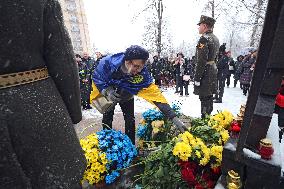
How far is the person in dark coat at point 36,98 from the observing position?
51.8 inches

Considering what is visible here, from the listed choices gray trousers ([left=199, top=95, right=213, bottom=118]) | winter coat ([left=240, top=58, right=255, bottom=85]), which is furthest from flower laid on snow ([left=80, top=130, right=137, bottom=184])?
winter coat ([left=240, top=58, right=255, bottom=85])

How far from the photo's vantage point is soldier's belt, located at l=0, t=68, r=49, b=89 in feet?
4.34

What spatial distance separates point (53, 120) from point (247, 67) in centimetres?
1005

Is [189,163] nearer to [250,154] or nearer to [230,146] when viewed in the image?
[230,146]

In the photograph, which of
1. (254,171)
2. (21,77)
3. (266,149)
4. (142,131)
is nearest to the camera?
(21,77)

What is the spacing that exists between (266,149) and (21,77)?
5.83 ft

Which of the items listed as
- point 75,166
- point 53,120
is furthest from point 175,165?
point 53,120

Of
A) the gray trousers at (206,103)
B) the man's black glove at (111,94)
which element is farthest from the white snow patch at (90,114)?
the man's black glove at (111,94)

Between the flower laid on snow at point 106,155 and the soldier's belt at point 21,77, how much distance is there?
1652 millimetres

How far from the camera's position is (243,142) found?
2.01 metres

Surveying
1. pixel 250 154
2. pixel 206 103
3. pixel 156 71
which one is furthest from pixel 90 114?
pixel 250 154

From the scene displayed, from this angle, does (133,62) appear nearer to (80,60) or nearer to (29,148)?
(29,148)

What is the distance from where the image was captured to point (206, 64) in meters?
5.24

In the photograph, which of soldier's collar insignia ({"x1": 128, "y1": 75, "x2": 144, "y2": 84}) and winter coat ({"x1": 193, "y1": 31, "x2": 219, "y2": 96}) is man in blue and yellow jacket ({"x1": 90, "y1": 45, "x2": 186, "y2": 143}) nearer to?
soldier's collar insignia ({"x1": 128, "y1": 75, "x2": 144, "y2": 84})
